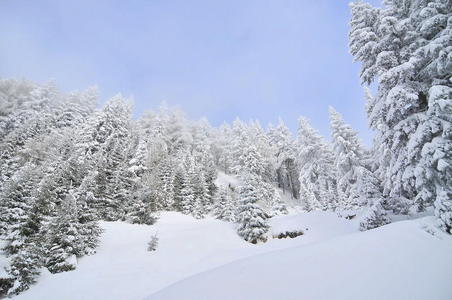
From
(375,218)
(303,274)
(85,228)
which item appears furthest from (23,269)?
(375,218)

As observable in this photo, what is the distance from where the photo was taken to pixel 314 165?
35781 millimetres

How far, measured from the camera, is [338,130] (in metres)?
23.7

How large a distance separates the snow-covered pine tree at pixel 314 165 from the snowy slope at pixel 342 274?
92.0ft

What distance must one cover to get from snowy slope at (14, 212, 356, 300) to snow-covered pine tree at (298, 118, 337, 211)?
14.1 m

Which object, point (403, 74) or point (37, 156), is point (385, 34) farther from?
point (37, 156)

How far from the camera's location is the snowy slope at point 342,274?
446cm

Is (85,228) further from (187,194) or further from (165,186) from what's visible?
(187,194)

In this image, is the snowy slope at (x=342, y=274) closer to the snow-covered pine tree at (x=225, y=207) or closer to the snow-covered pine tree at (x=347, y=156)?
the snow-covered pine tree at (x=347, y=156)

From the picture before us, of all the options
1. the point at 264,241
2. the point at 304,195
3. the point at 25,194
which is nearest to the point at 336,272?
the point at 264,241

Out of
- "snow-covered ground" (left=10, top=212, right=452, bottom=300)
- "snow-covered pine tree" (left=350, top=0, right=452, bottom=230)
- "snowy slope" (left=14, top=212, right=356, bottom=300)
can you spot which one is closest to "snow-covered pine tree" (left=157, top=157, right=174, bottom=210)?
"snowy slope" (left=14, top=212, right=356, bottom=300)

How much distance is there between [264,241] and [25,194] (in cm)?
1789

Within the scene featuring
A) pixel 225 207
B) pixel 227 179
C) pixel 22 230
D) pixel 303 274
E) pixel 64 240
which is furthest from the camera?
pixel 227 179

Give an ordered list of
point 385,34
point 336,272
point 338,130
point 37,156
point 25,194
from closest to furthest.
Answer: point 336,272, point 385,34, point 25,194, point 338,130, point 37,156

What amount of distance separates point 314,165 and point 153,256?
27.6 m
